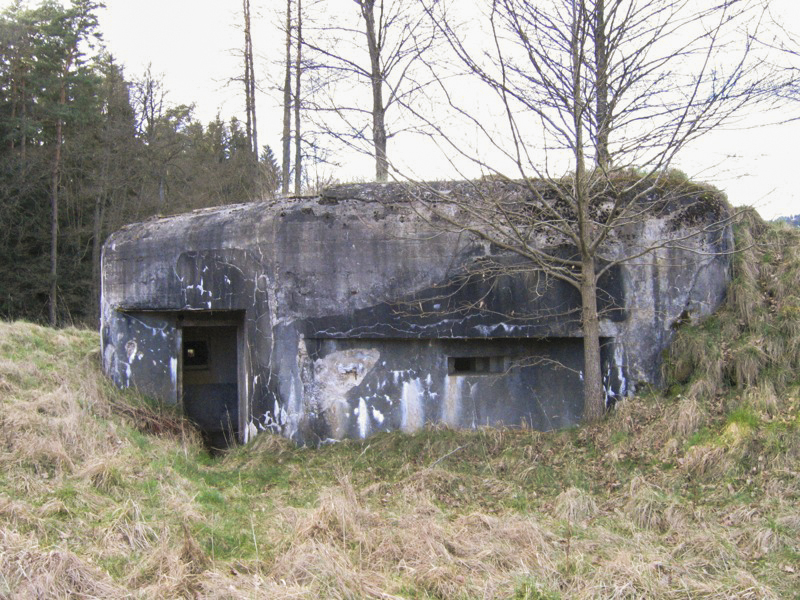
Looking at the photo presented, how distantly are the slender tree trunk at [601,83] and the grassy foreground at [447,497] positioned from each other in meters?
1.97

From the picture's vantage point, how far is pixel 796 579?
11.7 ft

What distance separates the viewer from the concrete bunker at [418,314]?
6273 mm

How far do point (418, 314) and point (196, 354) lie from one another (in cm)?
351

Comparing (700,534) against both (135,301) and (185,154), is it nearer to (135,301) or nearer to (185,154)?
(135,301)

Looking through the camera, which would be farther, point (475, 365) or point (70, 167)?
point (70, 167)

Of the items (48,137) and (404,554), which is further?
(48,137)

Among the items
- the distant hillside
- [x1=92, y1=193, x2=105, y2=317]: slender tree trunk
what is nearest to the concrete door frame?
the distant hillside

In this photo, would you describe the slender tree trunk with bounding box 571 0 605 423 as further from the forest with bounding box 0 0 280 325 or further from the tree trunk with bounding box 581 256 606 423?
the forest with bounding box 0 0 280 325

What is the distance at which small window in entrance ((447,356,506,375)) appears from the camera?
21.5 feet

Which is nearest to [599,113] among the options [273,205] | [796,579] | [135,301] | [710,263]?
[710,263]

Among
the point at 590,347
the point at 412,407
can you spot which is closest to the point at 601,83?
the point at 590,347

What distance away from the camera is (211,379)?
324 inches

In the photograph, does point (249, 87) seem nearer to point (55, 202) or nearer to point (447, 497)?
point (55, 202)

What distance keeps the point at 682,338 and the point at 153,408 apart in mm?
5616
